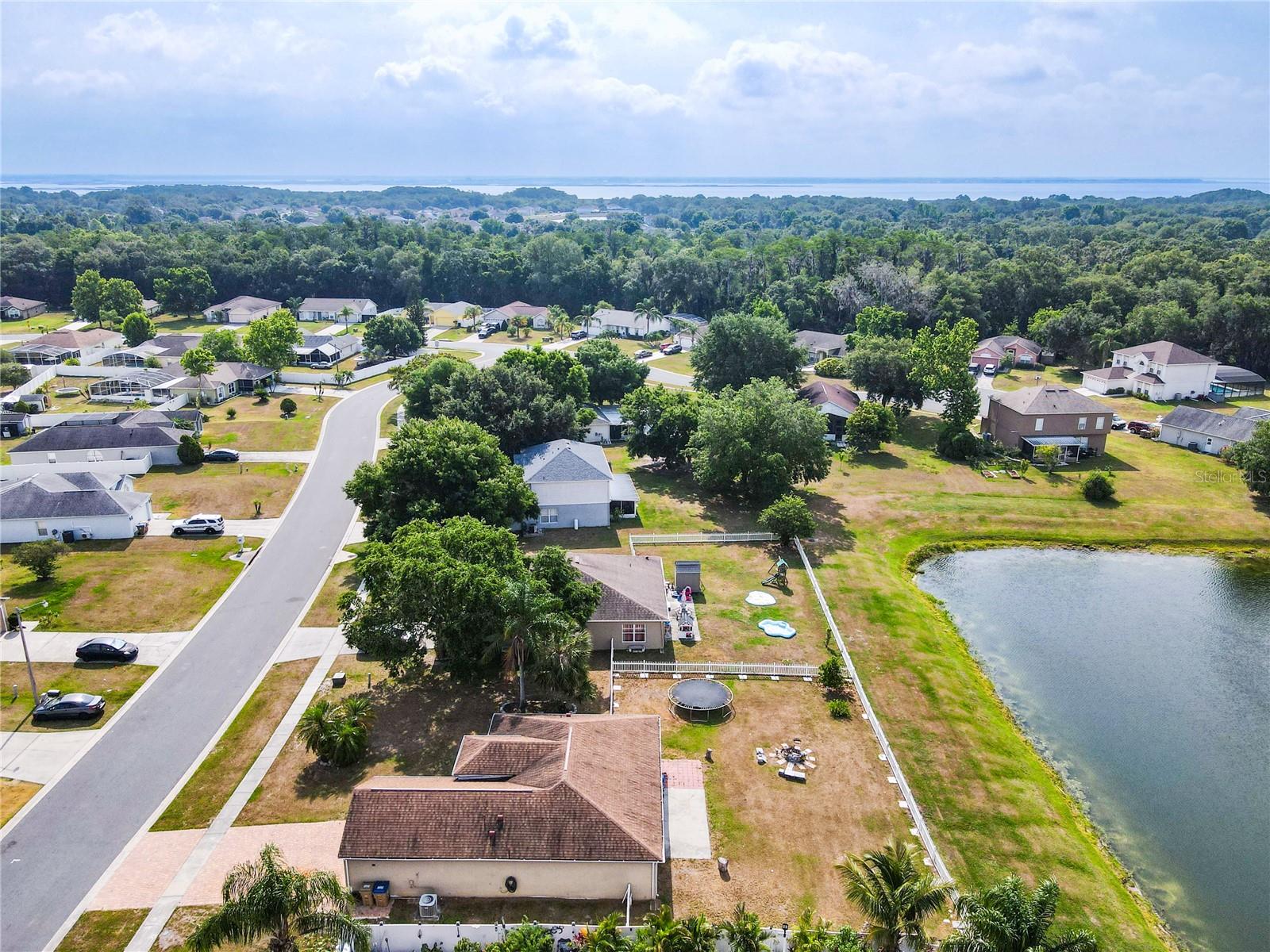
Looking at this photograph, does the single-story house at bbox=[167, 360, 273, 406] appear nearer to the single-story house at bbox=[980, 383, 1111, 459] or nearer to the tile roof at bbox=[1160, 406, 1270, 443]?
the single-story house at bbox=[980, 383, 1111, 459]

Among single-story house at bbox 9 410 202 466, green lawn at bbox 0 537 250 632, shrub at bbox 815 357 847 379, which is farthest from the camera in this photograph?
shrub at bbox 815 357 847 379

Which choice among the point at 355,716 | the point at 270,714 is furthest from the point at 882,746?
the point at 270,714

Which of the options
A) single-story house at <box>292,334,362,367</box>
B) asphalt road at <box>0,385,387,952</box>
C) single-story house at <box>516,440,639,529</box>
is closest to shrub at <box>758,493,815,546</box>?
single-story house at <box>516,440,639,529</box>

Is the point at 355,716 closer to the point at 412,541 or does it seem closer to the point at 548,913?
the point at 412,541

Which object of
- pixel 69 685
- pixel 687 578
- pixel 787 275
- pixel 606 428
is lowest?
pixel 69 685

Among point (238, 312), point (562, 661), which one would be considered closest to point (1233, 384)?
point (562, 661)

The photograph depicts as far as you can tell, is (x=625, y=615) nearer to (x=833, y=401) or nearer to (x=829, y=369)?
(x=833, y=401)
